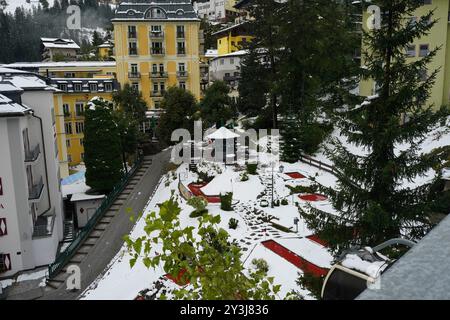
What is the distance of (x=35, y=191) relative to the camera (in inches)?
996

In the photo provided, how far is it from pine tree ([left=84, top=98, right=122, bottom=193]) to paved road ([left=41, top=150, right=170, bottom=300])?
2.51 m

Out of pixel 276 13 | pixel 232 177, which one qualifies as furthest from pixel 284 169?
pixel 276 13

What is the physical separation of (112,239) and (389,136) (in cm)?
1877

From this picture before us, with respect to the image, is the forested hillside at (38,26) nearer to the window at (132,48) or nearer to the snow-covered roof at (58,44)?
the snow-covered roof at (58,44)

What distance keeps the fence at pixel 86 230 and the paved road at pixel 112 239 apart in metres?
1.01

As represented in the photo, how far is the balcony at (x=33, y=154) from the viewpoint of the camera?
80.5 feet

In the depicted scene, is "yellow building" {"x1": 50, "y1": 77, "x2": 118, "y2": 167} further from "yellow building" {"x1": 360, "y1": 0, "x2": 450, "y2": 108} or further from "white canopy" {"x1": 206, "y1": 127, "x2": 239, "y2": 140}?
"yellow building" {"x1": 360, "y1": 0, "x2": 450, "y2": 108}

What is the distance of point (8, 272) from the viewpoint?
2308 centimetres

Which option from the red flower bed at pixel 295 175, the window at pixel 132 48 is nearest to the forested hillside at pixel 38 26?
the window at pixel 132 48

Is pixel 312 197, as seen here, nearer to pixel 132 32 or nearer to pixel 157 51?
pixel 157 51

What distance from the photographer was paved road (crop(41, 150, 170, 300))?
2084 cm

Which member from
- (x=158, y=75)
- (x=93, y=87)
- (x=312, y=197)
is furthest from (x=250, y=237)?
(x=158, y=75)

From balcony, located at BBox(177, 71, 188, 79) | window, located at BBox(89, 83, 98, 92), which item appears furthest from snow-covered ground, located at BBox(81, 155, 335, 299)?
balcony, located at BBox(177, 71, 188, 79)

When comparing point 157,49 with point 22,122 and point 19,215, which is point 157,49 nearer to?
point 22,122
